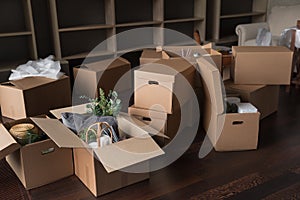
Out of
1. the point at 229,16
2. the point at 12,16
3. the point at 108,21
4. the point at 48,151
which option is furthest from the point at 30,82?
the point at 229,16

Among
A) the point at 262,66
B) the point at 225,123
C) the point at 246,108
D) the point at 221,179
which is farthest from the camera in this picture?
the point at 262,66

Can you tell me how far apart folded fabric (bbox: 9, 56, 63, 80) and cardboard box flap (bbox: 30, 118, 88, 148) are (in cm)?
101

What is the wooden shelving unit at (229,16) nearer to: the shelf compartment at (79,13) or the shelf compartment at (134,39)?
the shelf compartment at (134,39)

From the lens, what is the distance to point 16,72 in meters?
3.07

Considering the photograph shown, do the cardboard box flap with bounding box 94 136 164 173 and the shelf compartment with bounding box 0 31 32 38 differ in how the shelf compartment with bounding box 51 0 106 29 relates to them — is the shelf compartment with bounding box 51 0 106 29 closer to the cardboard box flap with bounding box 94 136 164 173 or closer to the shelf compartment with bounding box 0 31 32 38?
the shelf compartment with bounding box 0 31 32 38

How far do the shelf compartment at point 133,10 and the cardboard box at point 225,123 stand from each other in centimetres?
187

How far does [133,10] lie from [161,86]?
2.13m

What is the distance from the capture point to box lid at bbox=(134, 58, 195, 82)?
88.3 inches

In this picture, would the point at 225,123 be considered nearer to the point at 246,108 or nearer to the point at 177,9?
the point at 246,108

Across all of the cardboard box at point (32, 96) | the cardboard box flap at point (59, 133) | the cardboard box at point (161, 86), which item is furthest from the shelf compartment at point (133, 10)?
the cardboard box flap at point (59, 133)

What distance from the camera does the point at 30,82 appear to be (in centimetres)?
296

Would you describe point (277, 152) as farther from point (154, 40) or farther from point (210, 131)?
point (154, 40)

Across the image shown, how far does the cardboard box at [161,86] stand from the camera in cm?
224

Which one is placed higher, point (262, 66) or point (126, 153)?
point (262, 66)
